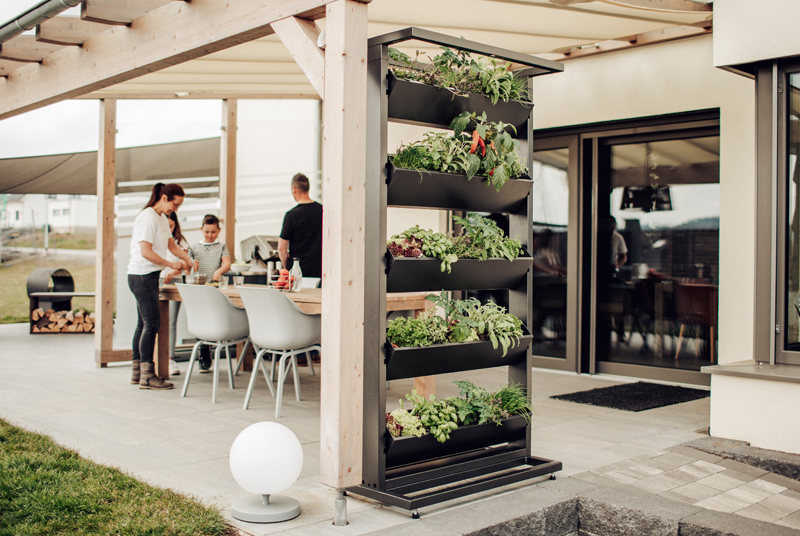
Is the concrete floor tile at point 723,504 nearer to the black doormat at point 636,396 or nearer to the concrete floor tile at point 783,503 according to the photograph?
the concrete floor tile at point 783,503

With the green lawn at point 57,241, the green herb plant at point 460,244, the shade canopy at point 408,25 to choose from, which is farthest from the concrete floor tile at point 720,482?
the green lawn at point 57,241

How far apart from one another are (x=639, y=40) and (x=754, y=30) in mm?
1903

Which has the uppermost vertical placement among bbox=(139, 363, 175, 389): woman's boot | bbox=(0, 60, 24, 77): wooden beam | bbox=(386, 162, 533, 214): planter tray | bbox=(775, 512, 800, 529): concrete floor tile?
bbox=(0, 60, 24, 77): wooden beam

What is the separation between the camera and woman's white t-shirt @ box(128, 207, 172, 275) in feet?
18.3

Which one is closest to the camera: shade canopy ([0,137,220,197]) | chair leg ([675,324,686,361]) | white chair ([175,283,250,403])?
white chair ([175,283,250,403])

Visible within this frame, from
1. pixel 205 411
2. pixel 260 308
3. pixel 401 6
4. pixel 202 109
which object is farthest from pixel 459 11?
pixel 202 109

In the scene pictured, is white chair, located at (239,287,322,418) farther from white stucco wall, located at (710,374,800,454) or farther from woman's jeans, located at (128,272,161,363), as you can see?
white stucco wall, located at (710,374,800,454)

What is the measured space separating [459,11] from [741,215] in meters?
2.62

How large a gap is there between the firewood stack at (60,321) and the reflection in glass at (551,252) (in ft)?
21.7

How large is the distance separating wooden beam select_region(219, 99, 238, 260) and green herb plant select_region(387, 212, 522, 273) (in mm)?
4539

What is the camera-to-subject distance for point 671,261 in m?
6.08

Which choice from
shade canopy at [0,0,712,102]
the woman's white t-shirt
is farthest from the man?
shade canopy at [0,0,712,102]

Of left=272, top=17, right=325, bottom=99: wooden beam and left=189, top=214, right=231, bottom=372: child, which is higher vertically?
left=272, top=17, right=325, bottom=99: wooden beam

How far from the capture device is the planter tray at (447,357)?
10.3 feet
